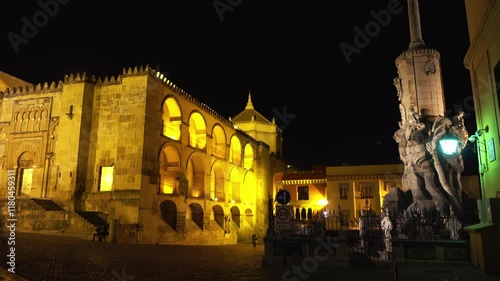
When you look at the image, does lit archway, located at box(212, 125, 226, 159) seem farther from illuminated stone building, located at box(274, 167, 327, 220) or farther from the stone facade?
the stone facade

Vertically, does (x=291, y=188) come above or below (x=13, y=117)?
below

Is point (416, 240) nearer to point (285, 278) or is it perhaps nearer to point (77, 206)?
point (285, 278)

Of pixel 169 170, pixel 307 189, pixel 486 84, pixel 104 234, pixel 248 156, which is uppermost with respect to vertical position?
pixel 248 156

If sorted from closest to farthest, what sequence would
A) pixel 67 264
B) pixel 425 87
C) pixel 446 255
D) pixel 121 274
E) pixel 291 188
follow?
pixel 121 274, pixel 67 264, pixel 446 255, pixel 425 87, pixel 291 188

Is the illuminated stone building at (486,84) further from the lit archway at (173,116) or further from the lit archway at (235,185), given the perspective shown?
the lit archway at (235,185)

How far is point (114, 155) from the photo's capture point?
78.1 feet

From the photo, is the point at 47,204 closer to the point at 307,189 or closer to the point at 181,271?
the point at 181,271

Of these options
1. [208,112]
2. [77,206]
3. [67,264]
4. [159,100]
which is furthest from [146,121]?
[67,264]

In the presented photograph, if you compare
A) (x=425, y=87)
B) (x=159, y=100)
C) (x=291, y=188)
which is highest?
(x=159, y=100)

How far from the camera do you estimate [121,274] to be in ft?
29.5

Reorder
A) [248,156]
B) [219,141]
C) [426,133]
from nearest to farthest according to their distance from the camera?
[426,133], [219,141], [248,156]

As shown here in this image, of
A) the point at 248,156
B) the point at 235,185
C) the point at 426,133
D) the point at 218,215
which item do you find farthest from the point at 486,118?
the point at 248,156

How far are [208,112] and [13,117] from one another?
47.8 feet

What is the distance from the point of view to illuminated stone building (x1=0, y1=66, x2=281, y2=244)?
22.3 metres
